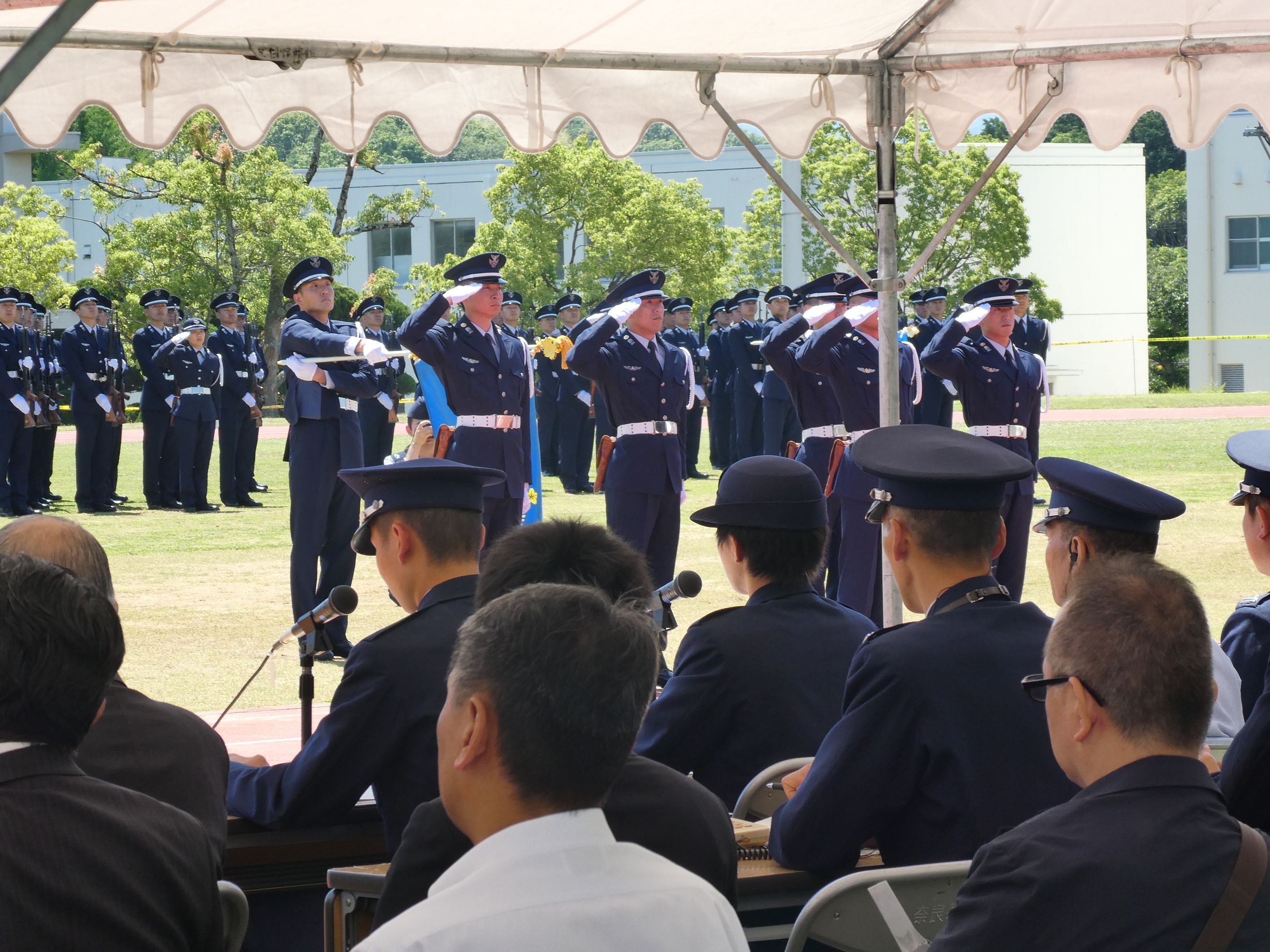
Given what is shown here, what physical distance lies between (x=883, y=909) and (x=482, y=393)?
18.7ft

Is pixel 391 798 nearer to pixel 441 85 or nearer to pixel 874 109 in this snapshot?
pixel 441 85

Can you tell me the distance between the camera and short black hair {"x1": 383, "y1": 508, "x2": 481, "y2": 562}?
3.15 m

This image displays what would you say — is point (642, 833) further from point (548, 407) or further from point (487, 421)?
point (548, 407)

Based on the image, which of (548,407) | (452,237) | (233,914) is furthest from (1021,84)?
(452,237)

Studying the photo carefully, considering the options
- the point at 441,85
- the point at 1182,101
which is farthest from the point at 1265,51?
the point at 441,85

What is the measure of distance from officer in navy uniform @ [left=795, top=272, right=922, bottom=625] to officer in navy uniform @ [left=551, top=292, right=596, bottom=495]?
7.07 m

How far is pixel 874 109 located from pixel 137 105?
2.59 m

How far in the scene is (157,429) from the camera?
46.5 ft

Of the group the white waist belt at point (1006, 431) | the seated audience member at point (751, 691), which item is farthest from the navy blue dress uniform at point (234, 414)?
the seated audience member at point (751, 691)

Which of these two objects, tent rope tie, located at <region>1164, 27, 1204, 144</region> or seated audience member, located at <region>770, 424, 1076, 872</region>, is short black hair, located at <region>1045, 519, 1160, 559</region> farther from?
tent rope tie, located at <region>1164, 27, 1204, 144</region>

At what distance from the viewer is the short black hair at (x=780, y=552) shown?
129 inches

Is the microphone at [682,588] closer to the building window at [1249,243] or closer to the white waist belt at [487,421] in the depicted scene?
the white waist belt at [487,421]

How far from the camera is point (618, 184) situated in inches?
1239

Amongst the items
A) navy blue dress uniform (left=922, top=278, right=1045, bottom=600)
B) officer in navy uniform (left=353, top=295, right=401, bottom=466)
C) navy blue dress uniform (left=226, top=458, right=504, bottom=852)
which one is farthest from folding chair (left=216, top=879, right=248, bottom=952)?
officer in navy uniform (left=353, top=295, right=401, bottom=466)
